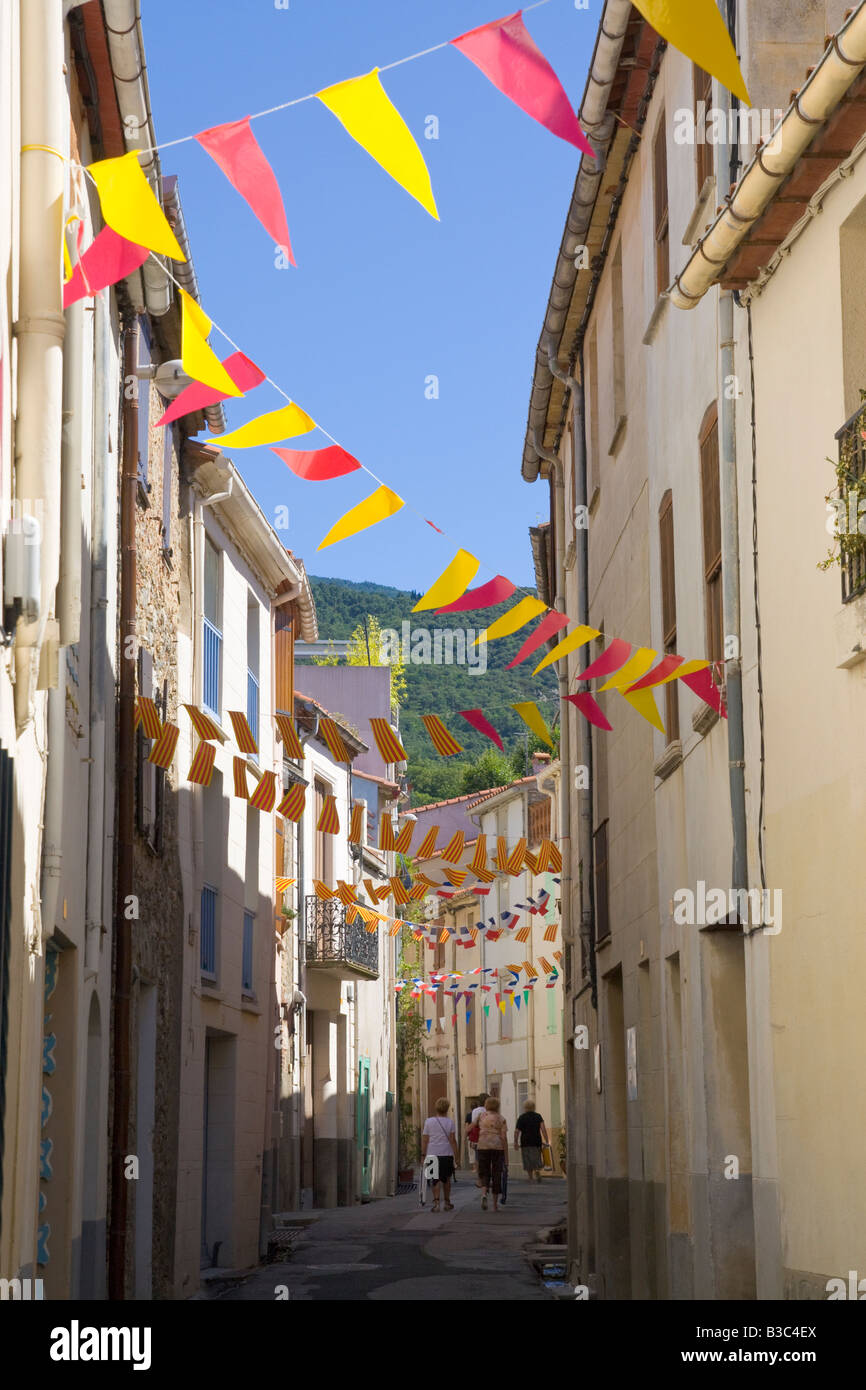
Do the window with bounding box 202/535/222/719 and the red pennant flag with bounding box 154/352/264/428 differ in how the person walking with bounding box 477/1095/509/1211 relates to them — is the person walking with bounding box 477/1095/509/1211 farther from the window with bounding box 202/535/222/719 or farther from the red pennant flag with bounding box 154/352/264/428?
the red pennant flag with bounding box 154/352/264/428

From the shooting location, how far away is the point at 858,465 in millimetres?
7344

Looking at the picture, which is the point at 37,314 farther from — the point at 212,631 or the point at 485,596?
the point at 212,631

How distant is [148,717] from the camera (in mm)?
13445

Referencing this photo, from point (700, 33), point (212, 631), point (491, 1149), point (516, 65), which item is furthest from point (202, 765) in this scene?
point (491, 1149)

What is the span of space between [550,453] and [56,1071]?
11772 millimetres

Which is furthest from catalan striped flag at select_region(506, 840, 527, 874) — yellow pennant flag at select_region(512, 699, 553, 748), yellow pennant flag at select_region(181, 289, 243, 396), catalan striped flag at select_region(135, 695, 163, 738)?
yellow pennant flag at select_region(181, 289, 243, 396)

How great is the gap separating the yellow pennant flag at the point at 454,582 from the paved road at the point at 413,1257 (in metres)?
7.06

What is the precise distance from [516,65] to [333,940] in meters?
24.4

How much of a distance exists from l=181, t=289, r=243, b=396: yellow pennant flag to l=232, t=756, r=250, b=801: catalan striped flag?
1034cm

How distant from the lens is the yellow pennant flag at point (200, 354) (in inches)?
285

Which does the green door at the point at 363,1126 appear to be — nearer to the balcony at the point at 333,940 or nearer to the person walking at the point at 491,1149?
the balcony at the point at 333,940
